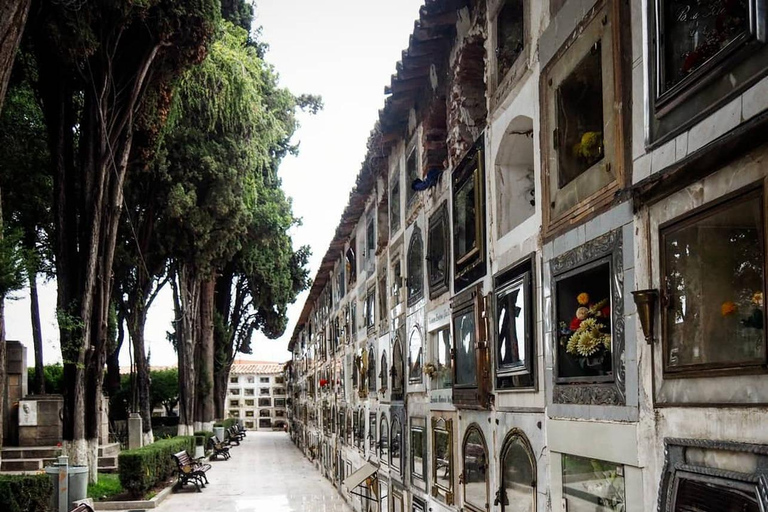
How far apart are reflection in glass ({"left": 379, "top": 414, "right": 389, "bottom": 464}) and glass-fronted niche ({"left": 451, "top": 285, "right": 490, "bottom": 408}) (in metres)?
7.04

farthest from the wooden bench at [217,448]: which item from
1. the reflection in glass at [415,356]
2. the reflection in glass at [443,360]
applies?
the reflection in glass at [443,360]

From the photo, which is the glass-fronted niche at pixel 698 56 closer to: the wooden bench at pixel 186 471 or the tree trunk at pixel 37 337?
the wooden bench at pixel 186 471

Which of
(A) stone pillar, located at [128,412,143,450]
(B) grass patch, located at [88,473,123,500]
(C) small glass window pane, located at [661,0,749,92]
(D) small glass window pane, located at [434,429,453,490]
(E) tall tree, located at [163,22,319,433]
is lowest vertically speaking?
(B) grass patch, located at [88,473,123,500]

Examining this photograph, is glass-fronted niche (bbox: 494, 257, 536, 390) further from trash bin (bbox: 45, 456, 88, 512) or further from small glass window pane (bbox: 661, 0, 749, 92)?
trash bin (bbox: 45, 456, 88, 512)

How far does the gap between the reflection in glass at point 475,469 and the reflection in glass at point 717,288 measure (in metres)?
4.94

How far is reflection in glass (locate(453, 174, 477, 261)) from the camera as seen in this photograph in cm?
1080

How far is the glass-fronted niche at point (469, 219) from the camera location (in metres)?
10.3

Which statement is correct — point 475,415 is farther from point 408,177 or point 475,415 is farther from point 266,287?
point 266,287

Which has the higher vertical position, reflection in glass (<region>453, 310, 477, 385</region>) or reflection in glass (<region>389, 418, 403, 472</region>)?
reflection in glass (<region>453, 310, 477, 385</region>)

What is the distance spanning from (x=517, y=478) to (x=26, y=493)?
791cm

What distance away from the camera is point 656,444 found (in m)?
5.57

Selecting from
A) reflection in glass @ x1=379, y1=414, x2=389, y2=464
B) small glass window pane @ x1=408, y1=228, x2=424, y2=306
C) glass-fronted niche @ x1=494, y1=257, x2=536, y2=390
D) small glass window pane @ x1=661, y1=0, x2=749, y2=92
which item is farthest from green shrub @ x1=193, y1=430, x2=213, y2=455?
small glass window pane @ x1=661, y1=0, x2=749, y2=92

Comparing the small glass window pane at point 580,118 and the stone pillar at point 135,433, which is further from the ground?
the small glass window pane at point 580,118

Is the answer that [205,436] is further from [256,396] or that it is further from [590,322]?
[256,396]
